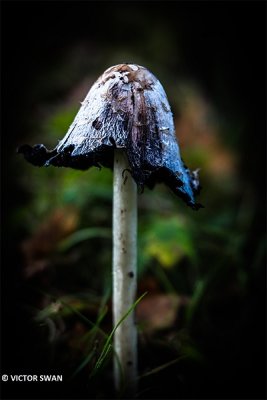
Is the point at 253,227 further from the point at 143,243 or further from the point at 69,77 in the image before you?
the point at 69,77

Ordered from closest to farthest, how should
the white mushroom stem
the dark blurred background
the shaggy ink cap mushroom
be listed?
the shaggy ink cap mushroom < the white mushroom stem < the dark blurred background

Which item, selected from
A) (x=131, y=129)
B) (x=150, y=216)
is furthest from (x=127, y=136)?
(x=150, y=216)

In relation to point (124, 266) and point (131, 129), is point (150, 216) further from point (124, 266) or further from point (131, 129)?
point (131, 129)

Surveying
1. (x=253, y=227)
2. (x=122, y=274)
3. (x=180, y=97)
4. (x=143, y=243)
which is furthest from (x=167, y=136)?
(x=180, y=97)

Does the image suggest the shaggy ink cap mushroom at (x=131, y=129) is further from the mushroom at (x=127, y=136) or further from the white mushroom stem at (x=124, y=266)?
the white mushroom stem at (x=124, y=266)

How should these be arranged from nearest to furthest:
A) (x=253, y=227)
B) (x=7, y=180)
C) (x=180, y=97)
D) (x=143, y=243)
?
(x=143, y=243) → (x=253, y=227) → (x=7, y=180) → (x=180, y=97)

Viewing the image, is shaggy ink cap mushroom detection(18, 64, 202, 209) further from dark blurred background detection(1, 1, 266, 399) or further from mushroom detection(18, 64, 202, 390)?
dark blurred background detection(1, 1, 266, 399)

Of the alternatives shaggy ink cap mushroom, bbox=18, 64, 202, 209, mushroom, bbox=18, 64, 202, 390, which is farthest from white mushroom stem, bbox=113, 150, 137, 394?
shaggy ink cap mushroom, bbox=18, 64, 202, 209
